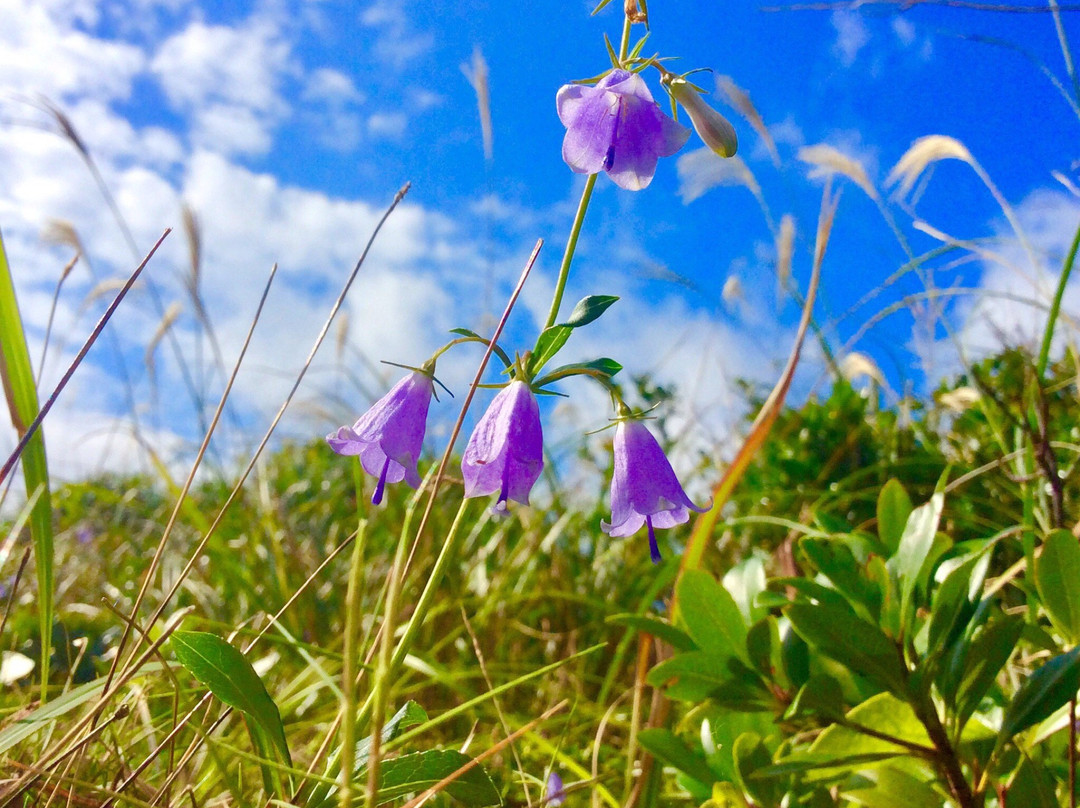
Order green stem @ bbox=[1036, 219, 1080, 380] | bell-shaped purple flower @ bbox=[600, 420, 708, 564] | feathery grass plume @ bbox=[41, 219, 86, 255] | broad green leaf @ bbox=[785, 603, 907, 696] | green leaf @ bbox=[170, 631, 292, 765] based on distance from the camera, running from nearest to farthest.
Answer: green leaf @ bbox=[170, 631, 292, 765] < broad green leaf @ bbox=[785, 603, 907, 696] < bell-shaped purple flower @ bbox=[600, 420, 708, 564] < green stem @ bbox=[1036, 219, 1080, 380] < feathery grass plume @ bbox=[41, 219, 86, 255]

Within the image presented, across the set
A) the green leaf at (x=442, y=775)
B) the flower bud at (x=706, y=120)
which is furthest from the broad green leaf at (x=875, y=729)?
the flower bud at (x=706, y=120)

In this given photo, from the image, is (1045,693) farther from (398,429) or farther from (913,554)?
(398,429)

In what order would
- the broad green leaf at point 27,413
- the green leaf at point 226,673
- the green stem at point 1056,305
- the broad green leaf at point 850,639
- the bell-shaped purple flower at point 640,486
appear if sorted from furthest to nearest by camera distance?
the green stem at point 1056,305
the broad green leaf at point 27,413
the bell-shaped purple flower at point 640,486
the broad green leaf at point 850,639
the green leaf at point 226,673

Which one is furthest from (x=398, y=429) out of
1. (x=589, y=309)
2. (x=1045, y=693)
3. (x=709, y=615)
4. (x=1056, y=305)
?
(x=1056, y=305)

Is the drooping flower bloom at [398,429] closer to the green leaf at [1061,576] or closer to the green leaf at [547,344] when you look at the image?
the green leaf at [547,344]

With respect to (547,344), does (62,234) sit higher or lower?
higher

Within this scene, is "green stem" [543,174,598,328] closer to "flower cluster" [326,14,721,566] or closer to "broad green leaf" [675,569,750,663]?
"flower cluster" [326,14,721,566]

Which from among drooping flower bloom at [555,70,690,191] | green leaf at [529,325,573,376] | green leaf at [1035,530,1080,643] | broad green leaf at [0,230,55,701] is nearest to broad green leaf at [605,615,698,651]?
green leaf at [529,325,573,376]
